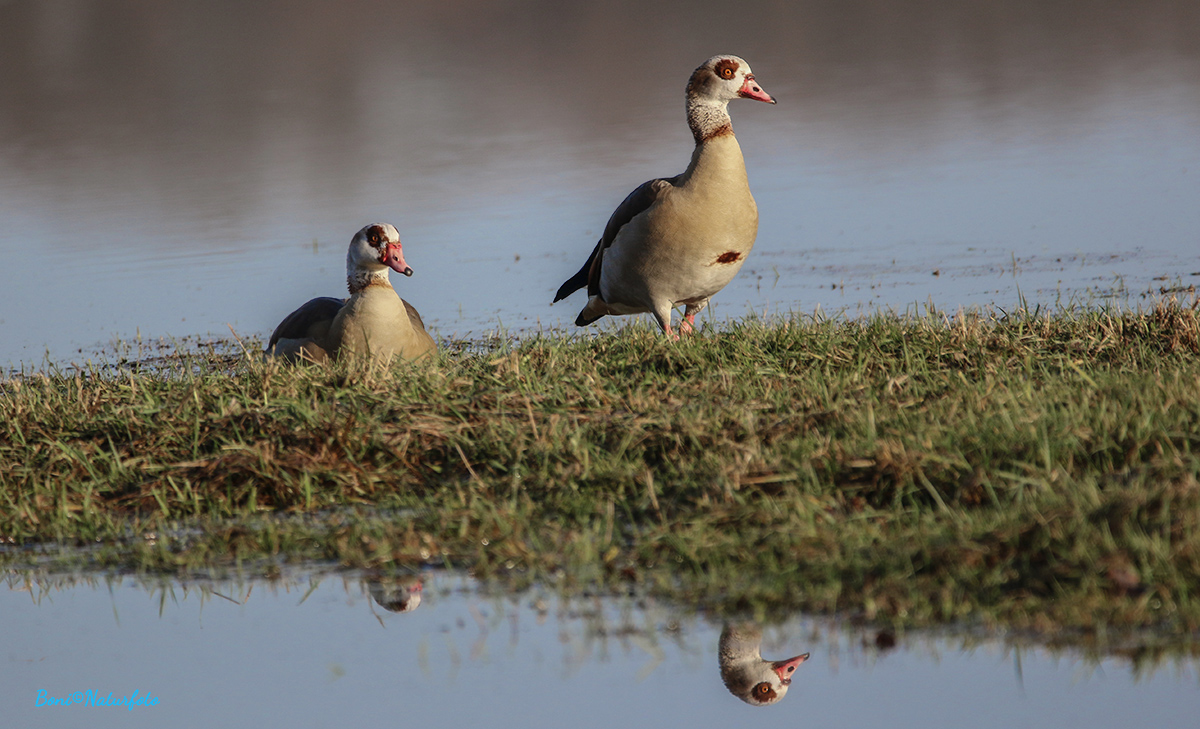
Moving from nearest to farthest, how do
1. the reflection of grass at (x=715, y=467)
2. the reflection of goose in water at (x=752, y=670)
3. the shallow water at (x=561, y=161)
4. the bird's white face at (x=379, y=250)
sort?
the reflection of goose in water at (x=752, y=670)
the reflection of grass at (x=715, y=467)
the bird's white face at (x=379, y=250)
the shallow water at (x=561, y=161)

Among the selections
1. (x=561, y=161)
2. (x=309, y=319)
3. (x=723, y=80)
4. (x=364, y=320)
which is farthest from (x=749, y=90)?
(x=561, y=161)

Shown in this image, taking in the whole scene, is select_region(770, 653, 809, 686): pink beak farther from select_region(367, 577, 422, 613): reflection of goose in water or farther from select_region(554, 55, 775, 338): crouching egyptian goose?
select_region(554, 55, 775, 338): crouching egyptian goose

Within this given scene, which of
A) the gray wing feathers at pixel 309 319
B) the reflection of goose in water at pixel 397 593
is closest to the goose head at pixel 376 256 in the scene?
the gray wing feathers at pixel 309 319

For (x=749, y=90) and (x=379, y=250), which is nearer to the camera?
(x=379, y=250)

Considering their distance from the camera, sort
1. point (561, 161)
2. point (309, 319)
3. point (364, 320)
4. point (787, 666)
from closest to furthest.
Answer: point (787, 666), point (364, 320), point (309, 319), point (561, 161)

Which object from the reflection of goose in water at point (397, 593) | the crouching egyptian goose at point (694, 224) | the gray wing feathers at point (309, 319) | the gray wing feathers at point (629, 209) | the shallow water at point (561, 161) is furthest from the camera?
the shallow water at point (561, 161)

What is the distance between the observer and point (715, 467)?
16.5 feet

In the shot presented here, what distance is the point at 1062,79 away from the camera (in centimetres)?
2562

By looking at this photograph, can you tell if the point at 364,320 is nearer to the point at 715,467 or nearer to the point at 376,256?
the point at 376,256

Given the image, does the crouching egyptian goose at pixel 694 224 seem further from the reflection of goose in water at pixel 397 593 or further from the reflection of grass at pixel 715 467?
the reflection of goose in water at pixel 397 593

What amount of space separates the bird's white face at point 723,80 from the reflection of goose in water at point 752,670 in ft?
16.0

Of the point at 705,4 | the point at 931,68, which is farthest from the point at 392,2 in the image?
the point at 931,68

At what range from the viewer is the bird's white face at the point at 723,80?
27.2ft

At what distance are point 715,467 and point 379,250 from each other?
367 centimetres
